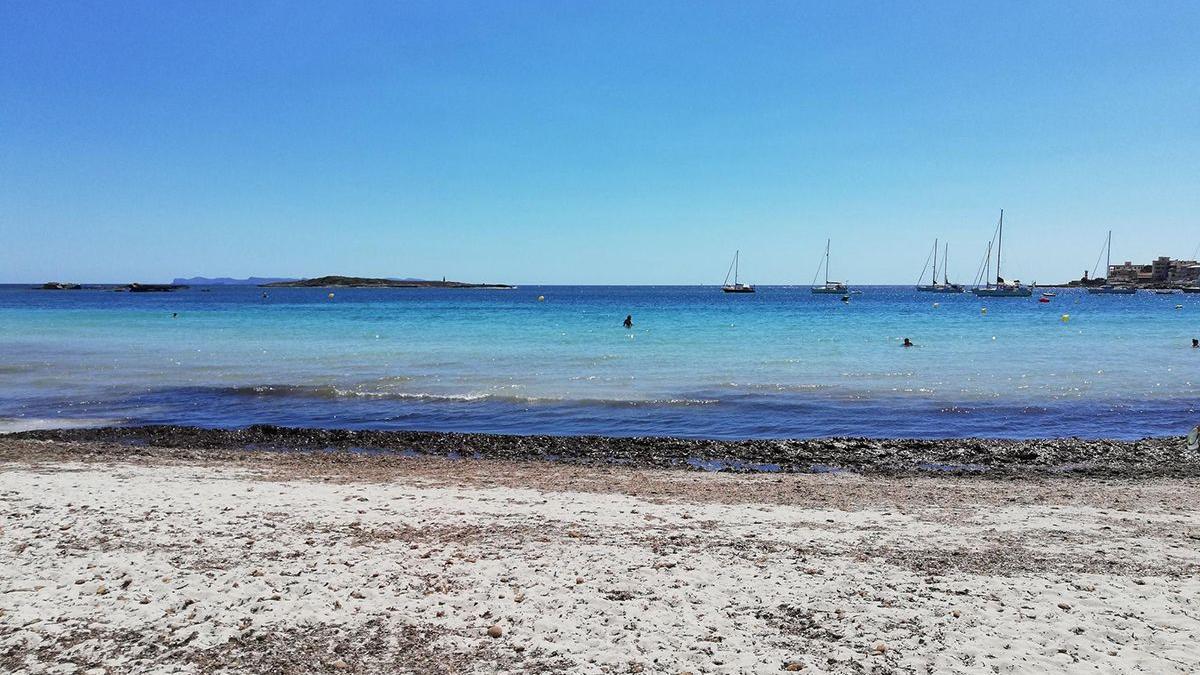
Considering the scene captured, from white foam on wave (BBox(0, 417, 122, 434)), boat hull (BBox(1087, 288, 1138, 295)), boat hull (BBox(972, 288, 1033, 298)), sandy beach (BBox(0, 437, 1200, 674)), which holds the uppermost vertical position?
boat hull (BBox(1087, 288, 1138, 295))

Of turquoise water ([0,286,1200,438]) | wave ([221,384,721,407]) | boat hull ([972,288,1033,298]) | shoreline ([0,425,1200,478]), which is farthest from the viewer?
boat hull ([972,288,1033,298])

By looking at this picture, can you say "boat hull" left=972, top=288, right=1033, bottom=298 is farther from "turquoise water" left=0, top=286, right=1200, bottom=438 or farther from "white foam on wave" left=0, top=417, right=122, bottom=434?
"white foam on wave" left=0, top=417, right=122, bottom=434

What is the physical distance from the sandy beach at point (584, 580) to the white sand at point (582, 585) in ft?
0.08

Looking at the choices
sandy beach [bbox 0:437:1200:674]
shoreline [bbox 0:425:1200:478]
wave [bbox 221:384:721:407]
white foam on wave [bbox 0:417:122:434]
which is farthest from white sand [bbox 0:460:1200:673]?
wave [bbox 221:384:721:407]

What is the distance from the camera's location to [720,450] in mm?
14219

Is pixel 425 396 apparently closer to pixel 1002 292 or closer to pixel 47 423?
pixel 47 423

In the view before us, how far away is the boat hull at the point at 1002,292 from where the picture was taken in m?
118

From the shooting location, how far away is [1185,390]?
21891 mm

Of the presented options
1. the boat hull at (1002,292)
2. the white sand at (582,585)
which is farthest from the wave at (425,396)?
the boat hull at (1002,292)

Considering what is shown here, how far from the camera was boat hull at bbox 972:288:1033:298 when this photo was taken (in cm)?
11831

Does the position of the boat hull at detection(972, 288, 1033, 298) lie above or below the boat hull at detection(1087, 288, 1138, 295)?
below

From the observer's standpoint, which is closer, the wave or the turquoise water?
the turquoise water

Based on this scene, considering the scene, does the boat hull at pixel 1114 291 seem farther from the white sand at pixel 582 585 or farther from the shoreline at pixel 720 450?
the white sand at pixel 582 585

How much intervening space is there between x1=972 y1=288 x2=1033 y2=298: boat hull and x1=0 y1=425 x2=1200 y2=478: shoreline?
4534 inches
